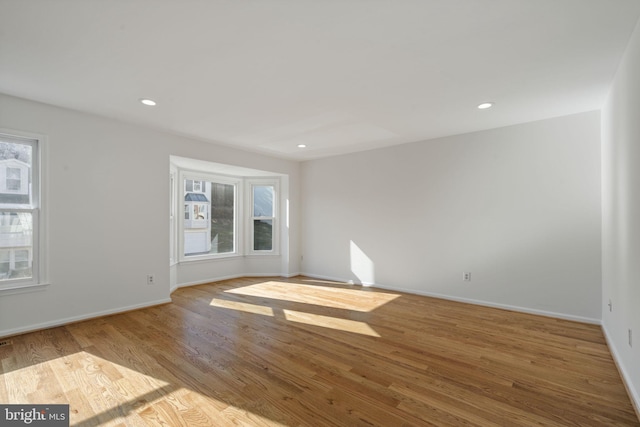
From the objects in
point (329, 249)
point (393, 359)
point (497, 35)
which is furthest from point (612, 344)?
point (329, 249)

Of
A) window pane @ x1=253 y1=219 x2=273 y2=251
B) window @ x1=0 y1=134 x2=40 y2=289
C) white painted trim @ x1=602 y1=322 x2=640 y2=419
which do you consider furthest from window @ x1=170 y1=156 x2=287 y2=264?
white painted trim @ x1=602 y1=322 x2=640 y2=419

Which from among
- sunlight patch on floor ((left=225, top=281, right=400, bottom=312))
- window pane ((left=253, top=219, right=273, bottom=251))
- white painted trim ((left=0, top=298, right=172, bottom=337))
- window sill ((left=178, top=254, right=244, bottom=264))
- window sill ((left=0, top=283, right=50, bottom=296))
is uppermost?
window pane ((left=253, top=219, right=273, bottom=251))

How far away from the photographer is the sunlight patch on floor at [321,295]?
411 cm

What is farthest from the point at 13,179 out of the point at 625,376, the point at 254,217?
the point at 625,376

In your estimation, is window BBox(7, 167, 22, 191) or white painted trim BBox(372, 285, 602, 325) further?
white painted trim BBox(372, 285, 602, 325)

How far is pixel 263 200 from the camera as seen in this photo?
631 centimetres

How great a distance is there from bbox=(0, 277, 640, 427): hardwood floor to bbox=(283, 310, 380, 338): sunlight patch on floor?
22mm

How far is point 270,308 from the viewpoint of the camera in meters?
3.91

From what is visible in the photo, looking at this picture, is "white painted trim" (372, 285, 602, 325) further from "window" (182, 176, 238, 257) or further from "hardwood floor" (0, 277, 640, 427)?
"window" (182, 176, 238, 257)

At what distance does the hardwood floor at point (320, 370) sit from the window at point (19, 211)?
0.70 metres

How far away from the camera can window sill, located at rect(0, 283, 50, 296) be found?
2.96m

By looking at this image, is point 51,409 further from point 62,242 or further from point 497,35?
point 497,35

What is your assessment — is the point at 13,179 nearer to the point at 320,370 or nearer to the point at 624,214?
the point at 320,370
